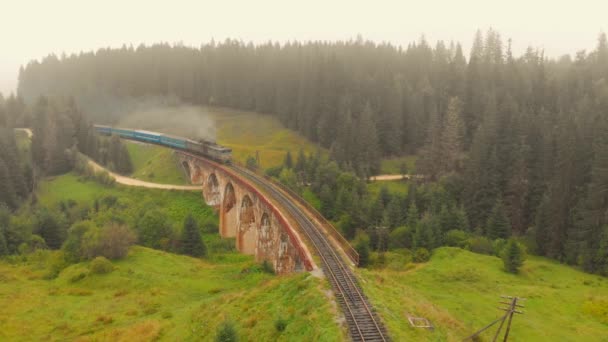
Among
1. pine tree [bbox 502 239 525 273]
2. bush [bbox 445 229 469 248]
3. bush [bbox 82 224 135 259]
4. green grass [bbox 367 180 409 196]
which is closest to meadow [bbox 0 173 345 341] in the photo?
bush [bbox 82 224 135 259]

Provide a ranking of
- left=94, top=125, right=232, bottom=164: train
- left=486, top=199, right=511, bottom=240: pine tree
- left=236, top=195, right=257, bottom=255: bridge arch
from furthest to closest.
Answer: left=94, top=125, right=232, bottom=164: train
left=236, top=195, right=257, bottom=255: bridge arch
left=486, top=199, right=511, bottom=240: pine tree

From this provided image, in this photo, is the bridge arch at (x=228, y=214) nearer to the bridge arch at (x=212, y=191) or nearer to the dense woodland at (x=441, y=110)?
the bridge arch at (x=212, y=191)

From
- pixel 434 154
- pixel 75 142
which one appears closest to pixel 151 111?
pixel 75 142

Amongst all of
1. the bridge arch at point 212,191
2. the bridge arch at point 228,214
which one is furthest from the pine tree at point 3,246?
the bridge arch at point 212,191

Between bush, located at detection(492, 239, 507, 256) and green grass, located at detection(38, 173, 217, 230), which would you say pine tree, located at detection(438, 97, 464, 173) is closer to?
bush, located at detection(492, 239, 507, 256)

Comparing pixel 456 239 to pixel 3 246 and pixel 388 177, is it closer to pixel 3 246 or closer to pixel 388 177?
pixel 388 177

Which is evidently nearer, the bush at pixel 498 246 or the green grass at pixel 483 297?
the green grass at pixel 483 297
